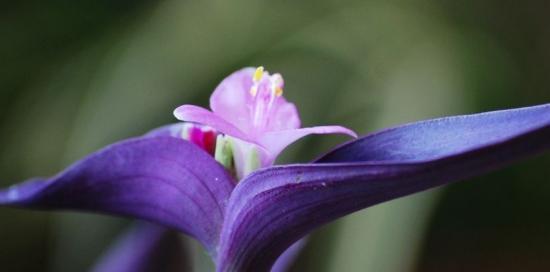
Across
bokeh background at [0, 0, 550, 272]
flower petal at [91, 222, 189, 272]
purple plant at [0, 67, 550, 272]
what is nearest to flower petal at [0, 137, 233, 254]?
purple plant at [0, 67, 550, 272]

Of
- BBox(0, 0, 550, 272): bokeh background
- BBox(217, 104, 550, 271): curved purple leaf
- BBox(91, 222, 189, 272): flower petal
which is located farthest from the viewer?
BBox(0, 0, 550, 272): bokeh background

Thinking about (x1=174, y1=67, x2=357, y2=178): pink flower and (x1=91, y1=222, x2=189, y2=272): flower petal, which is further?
(x1=91, y1=222, x2=189, y2=272): flower petal

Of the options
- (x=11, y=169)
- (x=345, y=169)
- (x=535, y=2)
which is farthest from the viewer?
(x=535, y=2)

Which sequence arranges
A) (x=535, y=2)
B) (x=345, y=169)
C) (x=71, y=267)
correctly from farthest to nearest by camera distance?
(x=535, y=2), (x=71, y=267), (x=345, y=169)

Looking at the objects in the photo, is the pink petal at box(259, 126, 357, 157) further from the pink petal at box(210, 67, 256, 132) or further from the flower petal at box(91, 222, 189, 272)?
the flower petal at box(91, 222, 189, 272)

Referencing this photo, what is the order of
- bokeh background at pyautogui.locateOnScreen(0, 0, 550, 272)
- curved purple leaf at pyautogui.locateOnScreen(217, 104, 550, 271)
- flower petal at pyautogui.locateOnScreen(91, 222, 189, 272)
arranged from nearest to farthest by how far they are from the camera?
1. curved purple leaf at pyautogui.locateOnScreen(217, 104, 550, 271)
2. flower petal at pyautogui.locateOnScreen(91, 222, 189, 272)
3. bokeh background at pyautogui.locateOnScreen(0, 0, 550, 272)

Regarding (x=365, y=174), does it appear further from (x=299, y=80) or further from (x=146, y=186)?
(x=299, y=80)

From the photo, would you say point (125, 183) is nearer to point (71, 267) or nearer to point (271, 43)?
point (71, 267)

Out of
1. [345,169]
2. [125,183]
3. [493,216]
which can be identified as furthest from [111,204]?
[493,216]
